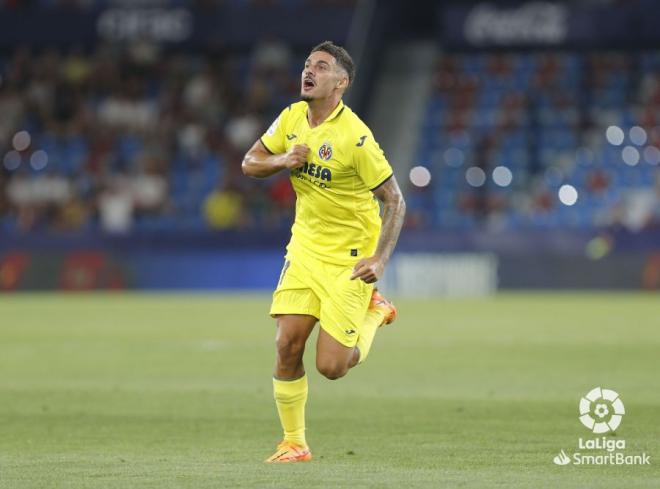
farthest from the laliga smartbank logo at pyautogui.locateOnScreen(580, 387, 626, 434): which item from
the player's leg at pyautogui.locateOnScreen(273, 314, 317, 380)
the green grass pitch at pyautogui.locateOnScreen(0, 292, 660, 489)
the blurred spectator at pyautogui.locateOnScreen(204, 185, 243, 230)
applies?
the blurred spectator at pyautogui.locateOnScreen(204, 185, 243, 230)

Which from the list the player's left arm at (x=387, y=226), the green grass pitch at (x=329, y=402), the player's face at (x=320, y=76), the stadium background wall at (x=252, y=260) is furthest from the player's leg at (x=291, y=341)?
the stadium background wall at (x=252, y=260)

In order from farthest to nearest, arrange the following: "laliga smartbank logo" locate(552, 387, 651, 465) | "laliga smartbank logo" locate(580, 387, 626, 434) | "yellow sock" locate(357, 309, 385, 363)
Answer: "laliga smartbank logo" locate(580, 387, 626, 434)
"yellow sock" locate(357, 309, 385, 363)
"laliga smartbank logo" locate(552, 387, 651, 465)

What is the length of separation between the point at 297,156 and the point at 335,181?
0.35 metres

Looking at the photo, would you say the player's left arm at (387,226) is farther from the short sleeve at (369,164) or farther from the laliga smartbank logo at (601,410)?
the laliga smartbank logo at (601,410)

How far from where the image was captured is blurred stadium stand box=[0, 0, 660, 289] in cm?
2900

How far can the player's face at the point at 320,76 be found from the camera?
27.0 ft

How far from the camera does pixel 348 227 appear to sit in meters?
8.52

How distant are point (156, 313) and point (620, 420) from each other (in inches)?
549

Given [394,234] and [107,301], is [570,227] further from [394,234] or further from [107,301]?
[394,234]

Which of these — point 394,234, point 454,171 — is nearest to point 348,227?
point 394,234

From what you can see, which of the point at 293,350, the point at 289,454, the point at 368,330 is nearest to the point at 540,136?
the point at 368,330

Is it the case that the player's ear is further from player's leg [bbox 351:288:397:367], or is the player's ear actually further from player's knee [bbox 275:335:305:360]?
player's knee [bbox 275:335:305:360]

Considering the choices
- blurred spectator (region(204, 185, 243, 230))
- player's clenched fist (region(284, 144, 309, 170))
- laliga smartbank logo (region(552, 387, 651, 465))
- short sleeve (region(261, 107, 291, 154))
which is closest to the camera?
laliga smartbank logo (region(552, 387, 651, 465))

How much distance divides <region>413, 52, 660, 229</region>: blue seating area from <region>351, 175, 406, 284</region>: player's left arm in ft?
68.4
